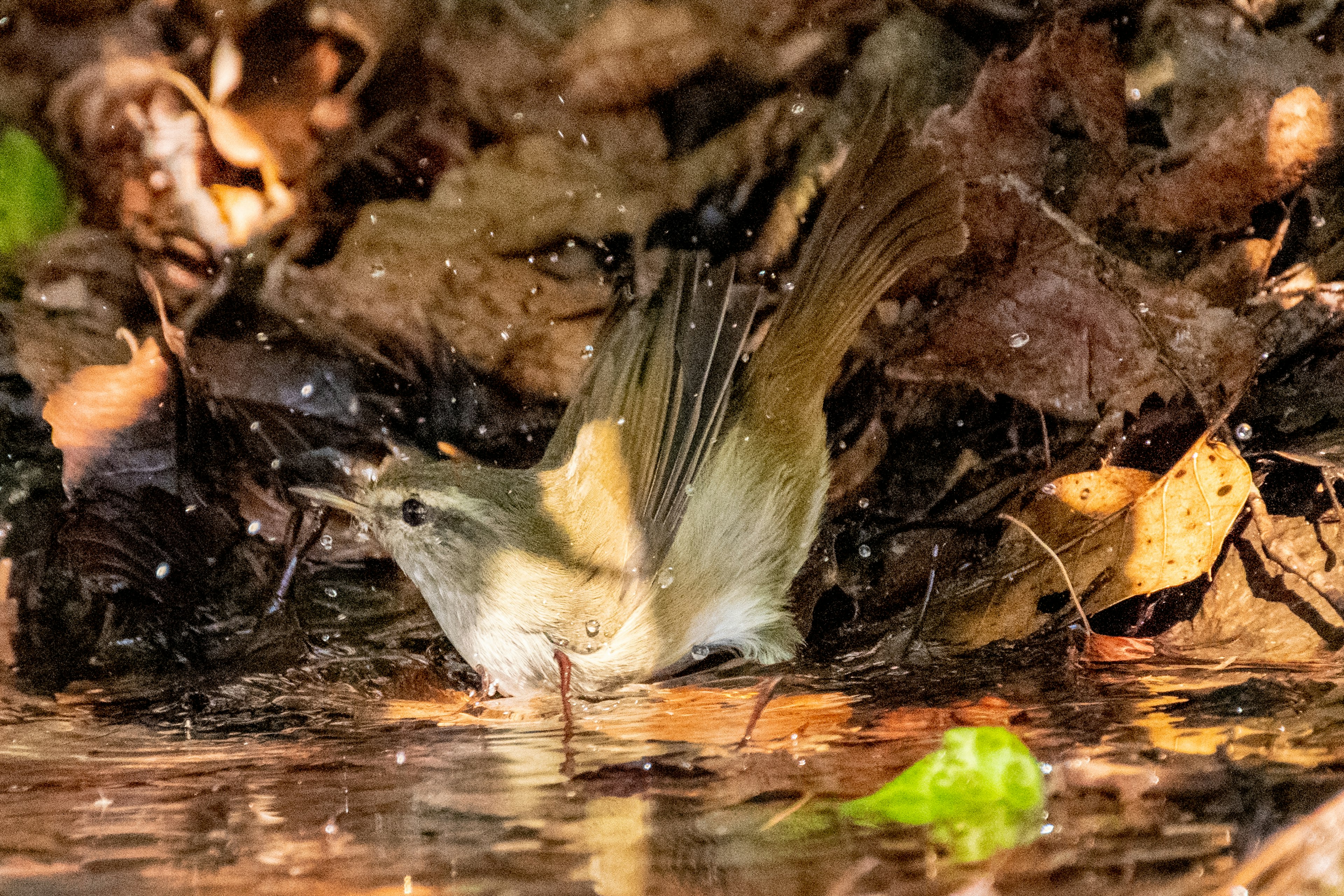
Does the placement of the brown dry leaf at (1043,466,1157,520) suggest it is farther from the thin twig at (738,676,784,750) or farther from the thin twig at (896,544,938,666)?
the thin twig at (738,676,784,750)

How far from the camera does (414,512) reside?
2.72 meters

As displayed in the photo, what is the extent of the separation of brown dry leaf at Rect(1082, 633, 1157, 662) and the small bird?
0.73m

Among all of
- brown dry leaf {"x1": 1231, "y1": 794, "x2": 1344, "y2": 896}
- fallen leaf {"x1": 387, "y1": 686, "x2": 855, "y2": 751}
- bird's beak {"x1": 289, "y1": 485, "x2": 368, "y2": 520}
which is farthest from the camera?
bird's beak {"x1": 289, "y1": 485, "x2": 368, "y2": 520}

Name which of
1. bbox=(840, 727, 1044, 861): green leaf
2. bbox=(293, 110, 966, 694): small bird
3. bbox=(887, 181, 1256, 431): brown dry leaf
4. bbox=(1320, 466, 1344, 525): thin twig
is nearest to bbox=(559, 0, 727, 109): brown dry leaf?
bbox=(293, 110, 966, 694): small bird

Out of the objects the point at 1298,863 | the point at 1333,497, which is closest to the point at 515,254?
the point at 1333,497

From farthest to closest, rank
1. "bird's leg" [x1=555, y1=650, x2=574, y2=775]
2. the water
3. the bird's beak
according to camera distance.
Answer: the bird's beak
"bird's leg" [x1=555, y1=650, x2=574, y2=775]
the water

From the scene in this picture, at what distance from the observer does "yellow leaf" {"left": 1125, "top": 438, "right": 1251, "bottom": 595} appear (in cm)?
274

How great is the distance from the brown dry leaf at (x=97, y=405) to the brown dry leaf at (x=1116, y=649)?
8.40 feet

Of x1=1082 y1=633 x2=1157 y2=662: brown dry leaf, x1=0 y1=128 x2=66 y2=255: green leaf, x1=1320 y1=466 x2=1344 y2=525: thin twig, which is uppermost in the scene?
x1=0 y1=128 x2=66 y2=255: green leaf

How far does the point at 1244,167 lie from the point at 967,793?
1.99 meters

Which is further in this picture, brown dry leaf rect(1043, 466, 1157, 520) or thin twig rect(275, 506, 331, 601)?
thin twig rect(275, 506, 331, 601)

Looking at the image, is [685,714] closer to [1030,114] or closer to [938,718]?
[938,718]

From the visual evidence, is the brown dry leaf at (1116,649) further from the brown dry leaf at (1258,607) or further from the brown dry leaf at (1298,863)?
the brown dry leaf at (1298,863)

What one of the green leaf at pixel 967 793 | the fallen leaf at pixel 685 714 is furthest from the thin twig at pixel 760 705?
the green leaf at pixel 967 793
